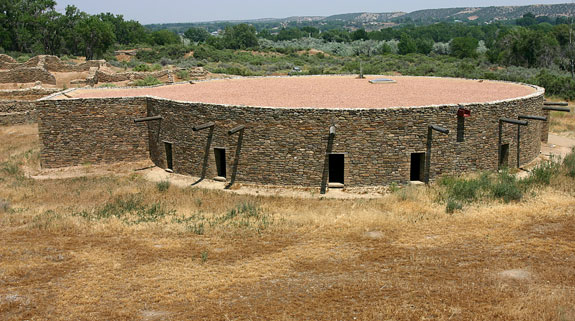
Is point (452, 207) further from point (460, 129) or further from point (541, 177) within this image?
point (541, 177)

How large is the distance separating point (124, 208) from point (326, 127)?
6.27 m

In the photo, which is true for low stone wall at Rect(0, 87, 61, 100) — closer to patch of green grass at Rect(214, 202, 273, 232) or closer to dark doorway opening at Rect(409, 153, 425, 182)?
patch of green grass at Rect(214, 202, 273, 232)

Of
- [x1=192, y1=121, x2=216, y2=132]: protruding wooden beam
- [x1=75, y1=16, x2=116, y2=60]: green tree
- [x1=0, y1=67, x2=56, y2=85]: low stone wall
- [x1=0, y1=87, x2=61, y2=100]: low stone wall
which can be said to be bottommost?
[x1=192, y1=121, x2=216, y2=132]: protruding wooden beam

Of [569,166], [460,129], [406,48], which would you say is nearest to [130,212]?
[460,129]

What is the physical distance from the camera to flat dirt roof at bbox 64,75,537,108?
61.2 ft

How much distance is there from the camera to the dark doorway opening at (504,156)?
1736cm

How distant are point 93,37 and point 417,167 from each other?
153 feet

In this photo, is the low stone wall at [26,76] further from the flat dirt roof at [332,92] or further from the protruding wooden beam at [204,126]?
the protruding wooden beam at [204,126]

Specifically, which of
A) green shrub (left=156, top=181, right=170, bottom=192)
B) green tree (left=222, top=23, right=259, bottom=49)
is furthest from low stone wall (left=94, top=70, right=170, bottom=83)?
green tree (left=222, top=23, right=259, bottom=49)

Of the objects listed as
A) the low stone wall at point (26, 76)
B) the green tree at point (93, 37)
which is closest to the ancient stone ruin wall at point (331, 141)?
the low stone wall at point (26, 76)

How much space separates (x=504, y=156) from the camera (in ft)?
57.3

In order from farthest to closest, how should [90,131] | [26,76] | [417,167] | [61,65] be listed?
[61,65], [26,76], [90,131], [417,167]

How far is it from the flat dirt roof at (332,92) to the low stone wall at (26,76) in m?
11.5

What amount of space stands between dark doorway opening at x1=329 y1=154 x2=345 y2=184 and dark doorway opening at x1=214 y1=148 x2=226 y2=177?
3.57 meters
